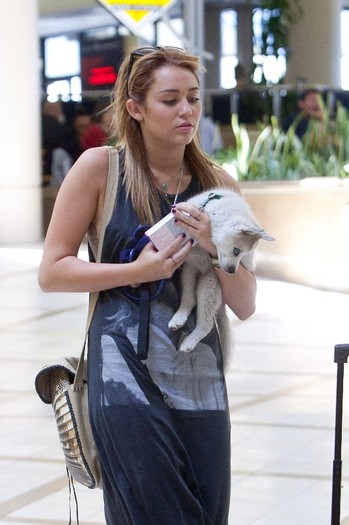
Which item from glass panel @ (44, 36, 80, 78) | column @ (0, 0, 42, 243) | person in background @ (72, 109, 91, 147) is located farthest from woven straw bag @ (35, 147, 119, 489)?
glass panel @ (44, 36, 80, 78)

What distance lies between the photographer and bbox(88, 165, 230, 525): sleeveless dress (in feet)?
9.22

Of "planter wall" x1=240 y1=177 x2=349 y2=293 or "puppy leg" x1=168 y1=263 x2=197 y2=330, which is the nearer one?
"puppy leg" x1=168 y1=263 x2=197 y2=330

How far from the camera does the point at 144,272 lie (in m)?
2.80

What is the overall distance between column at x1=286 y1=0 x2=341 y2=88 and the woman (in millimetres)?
22291

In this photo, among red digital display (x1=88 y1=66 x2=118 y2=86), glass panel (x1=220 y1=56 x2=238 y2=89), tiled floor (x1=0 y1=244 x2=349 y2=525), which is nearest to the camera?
tiled floor (x1=0 y1=244 x2=349 y2=525)

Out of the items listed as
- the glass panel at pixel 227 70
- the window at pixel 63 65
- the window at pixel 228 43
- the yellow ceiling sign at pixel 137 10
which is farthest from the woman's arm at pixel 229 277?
the glass panel at pixel 227 70

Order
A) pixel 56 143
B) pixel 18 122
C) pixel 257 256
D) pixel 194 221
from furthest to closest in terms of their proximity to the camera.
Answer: pixel 56 143 → pixel 18 122 → pixel 257 256 → pixel 194 221

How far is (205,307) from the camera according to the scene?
2.89 m

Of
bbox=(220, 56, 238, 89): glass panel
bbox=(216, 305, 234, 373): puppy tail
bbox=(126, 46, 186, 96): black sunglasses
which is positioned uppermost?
bbox=(220, 56, 238, 89): glass panel

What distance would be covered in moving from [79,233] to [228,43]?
106 ft

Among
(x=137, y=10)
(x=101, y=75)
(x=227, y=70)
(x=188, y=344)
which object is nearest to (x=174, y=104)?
(x=188, y=344)

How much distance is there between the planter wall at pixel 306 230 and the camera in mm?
11555

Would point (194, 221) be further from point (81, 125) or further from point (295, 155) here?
point (81, 125)

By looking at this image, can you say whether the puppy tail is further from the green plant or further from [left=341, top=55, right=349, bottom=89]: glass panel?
[left=341, top=55, right=349, bottom=89]: glass panel
